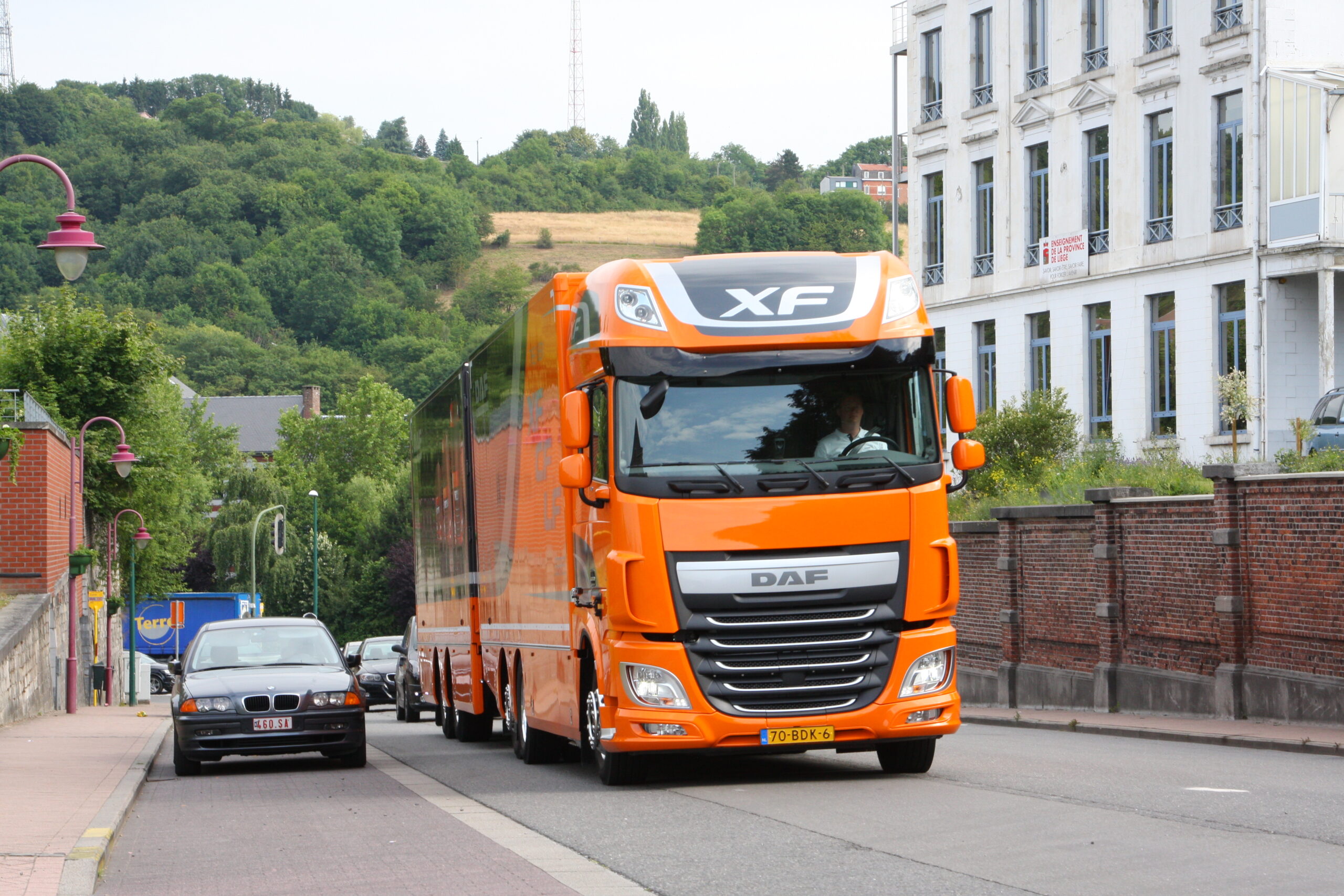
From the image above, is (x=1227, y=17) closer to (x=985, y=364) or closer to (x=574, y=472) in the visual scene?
(x=985, y=364)

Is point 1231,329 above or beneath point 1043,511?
above

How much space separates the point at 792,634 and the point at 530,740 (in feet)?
15.7

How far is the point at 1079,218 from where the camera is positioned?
37219 millimetres

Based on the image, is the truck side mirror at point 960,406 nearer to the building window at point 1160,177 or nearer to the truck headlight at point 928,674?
the truck headlight at point 928,674

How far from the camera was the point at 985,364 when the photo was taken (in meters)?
41.4

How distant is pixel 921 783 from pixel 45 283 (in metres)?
118

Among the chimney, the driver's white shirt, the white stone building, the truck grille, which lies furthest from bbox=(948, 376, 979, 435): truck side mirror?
the chimney

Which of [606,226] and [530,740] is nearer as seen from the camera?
[530,740]

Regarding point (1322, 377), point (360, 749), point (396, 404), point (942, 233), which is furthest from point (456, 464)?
point (396, 404)

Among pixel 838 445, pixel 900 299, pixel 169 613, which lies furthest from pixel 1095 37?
pixel 169 613

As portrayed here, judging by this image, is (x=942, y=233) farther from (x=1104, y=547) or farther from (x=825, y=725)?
(x=825, y=725)

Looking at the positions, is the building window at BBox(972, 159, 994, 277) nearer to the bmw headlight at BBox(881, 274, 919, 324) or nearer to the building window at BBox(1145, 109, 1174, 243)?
the building window at BBox(1145, 109, 1174, 243)

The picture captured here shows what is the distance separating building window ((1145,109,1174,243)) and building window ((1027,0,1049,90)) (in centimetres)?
380

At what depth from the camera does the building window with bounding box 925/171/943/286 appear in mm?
42938
